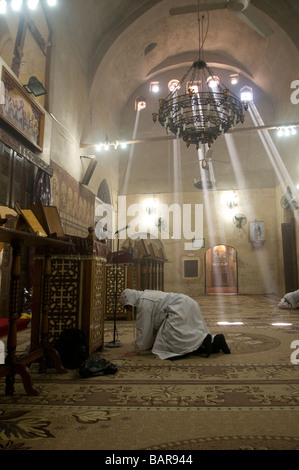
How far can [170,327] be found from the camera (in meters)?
3.73

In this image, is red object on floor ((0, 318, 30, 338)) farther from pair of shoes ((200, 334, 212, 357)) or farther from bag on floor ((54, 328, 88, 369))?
pair of shoes ((200, 334, 212, 357))

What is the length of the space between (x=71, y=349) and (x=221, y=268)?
13977mm

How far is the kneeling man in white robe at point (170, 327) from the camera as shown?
3.70 meters

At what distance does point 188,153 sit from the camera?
50.3ft

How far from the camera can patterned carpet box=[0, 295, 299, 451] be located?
1.74m

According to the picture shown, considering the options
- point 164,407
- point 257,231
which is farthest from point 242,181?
point 164,407

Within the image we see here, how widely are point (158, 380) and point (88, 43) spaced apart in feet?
36.6

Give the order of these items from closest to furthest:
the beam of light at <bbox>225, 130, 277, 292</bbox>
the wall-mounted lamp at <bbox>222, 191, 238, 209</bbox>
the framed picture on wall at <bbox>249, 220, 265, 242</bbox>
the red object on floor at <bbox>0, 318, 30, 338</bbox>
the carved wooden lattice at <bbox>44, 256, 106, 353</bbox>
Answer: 1. the carved wooden lattice at <bbox>44, 256, 106, 353</bbox>
2. the red object on floor at <bbox>0, 318, 30, 338</bbox>
3. the beam of light at <bbox>225, 130, 277, 292</bbox>
4. the framed picture on wall at <bbox>249, 220, 265, 242</bbox>
5. the wall-mounted lamp at <bbox>222, 191, 238, 209</bbox>

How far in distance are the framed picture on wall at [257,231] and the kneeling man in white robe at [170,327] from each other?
1110 cm

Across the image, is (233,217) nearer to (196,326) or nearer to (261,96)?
(261,96)

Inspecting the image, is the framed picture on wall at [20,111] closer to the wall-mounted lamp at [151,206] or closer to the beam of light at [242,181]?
the wall-mounted lamp at [151,206]

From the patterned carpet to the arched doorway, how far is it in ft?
40.9

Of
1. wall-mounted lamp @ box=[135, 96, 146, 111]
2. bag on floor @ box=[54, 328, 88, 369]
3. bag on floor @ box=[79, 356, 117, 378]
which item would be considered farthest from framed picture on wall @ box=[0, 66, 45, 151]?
wall-mounted lamp @ box=[135, 96, 146, 111]

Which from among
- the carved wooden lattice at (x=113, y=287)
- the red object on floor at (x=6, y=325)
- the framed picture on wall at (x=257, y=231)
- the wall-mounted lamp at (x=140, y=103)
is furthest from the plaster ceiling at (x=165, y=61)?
the red object on floor at (x=6, y=325)
